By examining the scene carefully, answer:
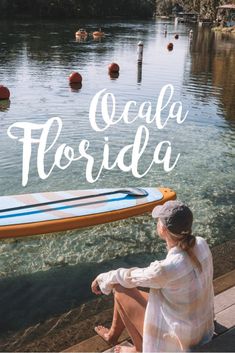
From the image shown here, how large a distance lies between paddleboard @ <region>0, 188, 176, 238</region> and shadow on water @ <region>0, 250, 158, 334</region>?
2.35ft

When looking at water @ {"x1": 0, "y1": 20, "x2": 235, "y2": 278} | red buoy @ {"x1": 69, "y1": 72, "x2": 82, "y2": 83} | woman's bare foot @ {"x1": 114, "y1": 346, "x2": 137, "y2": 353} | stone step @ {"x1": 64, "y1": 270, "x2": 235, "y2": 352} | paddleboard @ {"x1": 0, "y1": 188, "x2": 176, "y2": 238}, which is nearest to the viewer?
woman's bare foot @ {"x1": 114, "y1": 346, "x2": 137, "y2": 353}

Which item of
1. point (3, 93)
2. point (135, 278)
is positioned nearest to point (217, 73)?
point (3, 93)

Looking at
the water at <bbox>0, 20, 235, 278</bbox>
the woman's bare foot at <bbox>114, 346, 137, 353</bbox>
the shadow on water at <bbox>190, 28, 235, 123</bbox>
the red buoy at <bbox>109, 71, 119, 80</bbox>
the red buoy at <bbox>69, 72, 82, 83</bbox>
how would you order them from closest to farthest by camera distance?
the woman's bare foot at <bbox>114, 346, 137, 353</bbox>
the water at <bbox>0, 20, 235, 278</bbox>
the shadow on water at <bbox>190, 28, 235, 123</bbox>
the red buoy at <bbox>69, 72, 82, 83</bbox>
the red buoy at <bbox>109, 71, 119, 80</bbox>

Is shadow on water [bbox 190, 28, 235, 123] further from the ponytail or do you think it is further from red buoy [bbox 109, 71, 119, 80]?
the ponytail

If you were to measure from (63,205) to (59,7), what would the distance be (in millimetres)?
88409

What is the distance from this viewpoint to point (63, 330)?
5.36 m

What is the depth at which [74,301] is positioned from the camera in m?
6.20

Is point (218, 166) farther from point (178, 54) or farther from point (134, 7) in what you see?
point (134, 7)

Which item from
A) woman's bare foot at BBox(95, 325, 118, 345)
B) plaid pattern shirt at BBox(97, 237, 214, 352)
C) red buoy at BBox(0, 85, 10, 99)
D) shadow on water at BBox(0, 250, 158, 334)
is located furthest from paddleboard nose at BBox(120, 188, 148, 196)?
red buoy at BBox(0, 85, 10, 99)

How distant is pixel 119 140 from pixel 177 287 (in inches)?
429

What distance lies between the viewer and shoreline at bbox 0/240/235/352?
5.13m

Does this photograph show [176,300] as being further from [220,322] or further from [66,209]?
[66,209]

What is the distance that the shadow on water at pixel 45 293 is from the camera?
19.2ft

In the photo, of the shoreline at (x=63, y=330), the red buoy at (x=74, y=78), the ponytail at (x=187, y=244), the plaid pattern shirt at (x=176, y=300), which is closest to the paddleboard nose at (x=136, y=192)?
the shoreline at (x=63, y=330)
